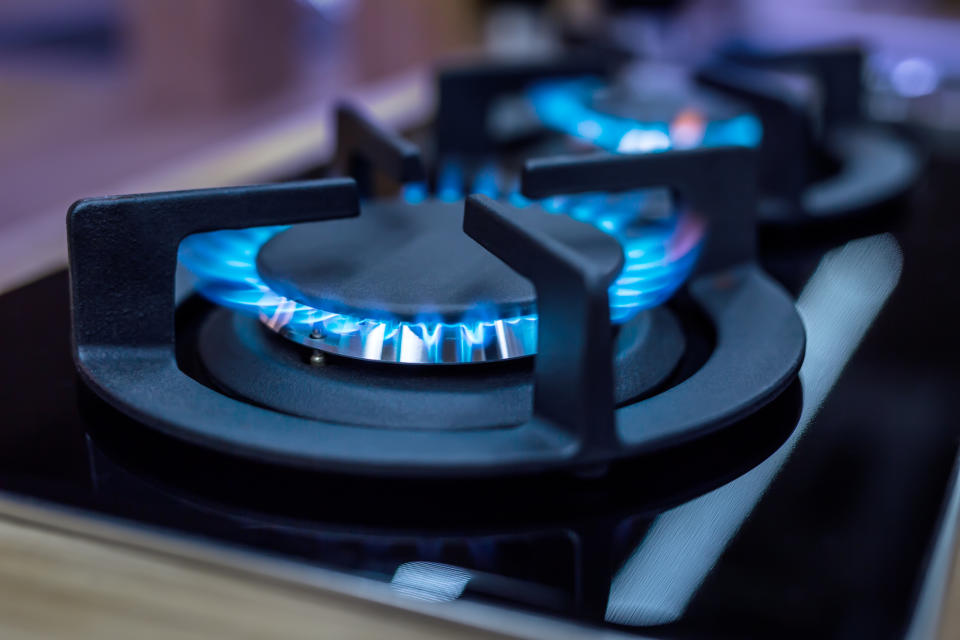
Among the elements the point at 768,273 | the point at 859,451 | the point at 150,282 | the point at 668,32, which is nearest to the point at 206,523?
the point at 150,282

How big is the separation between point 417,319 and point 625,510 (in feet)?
0.39

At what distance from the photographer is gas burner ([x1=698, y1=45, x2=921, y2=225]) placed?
0.72 meters

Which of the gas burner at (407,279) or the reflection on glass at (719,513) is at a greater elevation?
the gas burner at (407,279)

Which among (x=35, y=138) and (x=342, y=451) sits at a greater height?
(x=342, y=451)

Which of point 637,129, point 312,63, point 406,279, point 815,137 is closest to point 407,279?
point 406,279

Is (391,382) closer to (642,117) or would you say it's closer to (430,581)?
(430,581)

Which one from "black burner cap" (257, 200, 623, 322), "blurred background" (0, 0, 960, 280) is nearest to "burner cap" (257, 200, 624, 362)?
"black burner cap" (257, 200, 623, 322)

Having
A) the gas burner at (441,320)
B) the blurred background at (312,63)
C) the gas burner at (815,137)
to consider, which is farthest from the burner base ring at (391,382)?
the blurred background at (312,63)

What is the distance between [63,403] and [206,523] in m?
0.13

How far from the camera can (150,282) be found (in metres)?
0.45

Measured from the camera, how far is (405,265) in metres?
0.48

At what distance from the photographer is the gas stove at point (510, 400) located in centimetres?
34

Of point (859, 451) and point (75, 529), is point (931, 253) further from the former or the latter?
point (75, 529)

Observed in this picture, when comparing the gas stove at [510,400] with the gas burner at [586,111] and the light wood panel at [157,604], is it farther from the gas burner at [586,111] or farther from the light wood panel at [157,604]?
the gas burner at [586,111]
